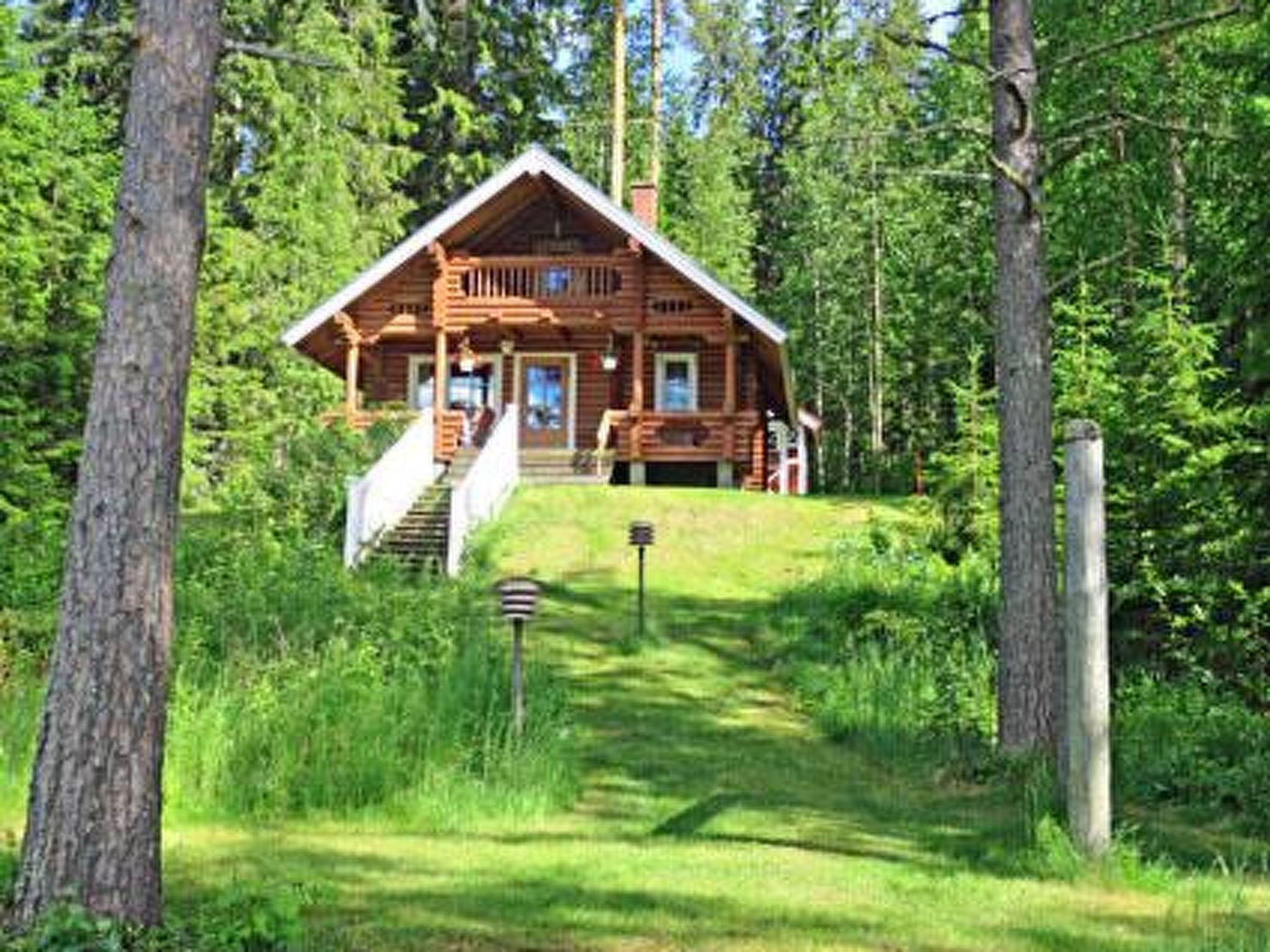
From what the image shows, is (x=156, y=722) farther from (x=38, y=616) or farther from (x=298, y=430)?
(x=298, y=430)

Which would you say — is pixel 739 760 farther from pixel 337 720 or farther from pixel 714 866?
pixel 714 866

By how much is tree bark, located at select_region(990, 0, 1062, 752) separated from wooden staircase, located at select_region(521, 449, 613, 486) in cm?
1637

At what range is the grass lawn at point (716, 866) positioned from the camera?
5469 millimetres

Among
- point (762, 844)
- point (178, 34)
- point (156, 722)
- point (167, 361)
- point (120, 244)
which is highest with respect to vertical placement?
point (178, 34)

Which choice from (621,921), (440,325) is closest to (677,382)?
(440,325)

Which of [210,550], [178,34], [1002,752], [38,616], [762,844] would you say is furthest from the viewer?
[210,550]

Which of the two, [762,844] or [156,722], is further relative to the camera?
[762,844]

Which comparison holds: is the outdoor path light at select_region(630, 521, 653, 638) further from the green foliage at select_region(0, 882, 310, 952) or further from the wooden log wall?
the wooden log wall

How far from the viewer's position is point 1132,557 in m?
13.1

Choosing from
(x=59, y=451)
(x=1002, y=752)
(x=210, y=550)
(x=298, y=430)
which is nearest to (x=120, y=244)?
(x=1002, y=752)

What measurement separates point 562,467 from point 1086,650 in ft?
66.0

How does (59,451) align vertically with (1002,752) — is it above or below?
above

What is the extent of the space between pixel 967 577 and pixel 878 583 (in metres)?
1.02

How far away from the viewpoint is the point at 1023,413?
922cm
